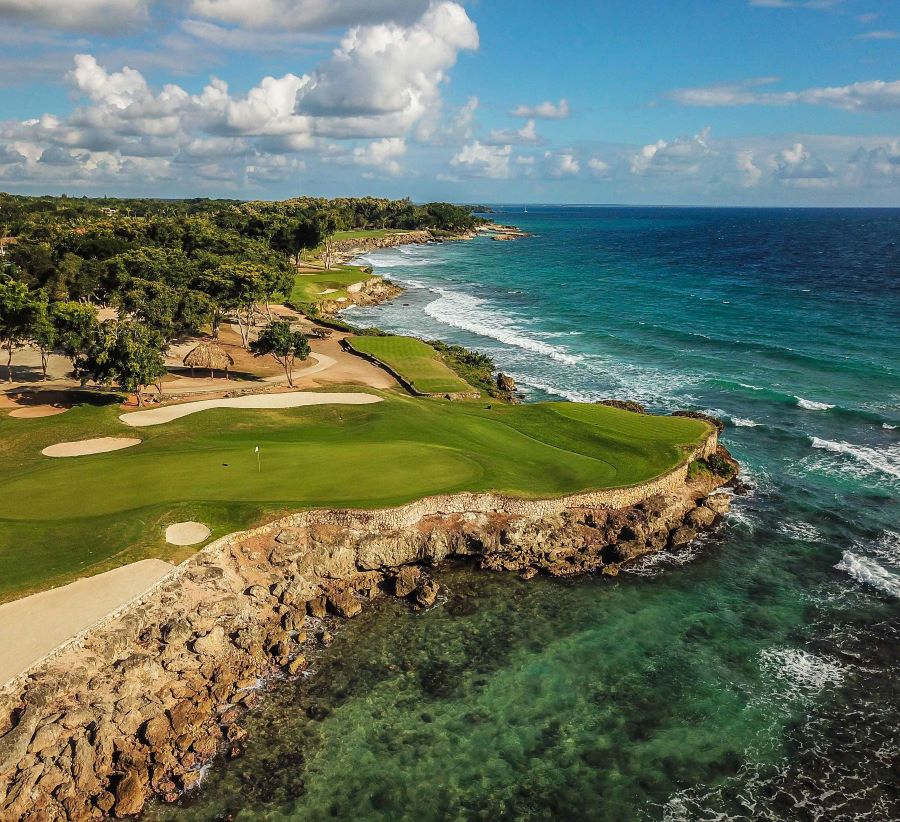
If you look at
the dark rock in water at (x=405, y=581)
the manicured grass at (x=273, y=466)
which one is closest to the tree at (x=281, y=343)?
the manicured grass at (x=273, y=466)

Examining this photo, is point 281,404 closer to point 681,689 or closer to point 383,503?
point 383,503

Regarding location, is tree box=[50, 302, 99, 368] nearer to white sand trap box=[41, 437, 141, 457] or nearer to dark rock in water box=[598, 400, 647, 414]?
white sand trap box=[41, 437, 141, 457]

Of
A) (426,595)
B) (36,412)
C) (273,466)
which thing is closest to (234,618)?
(426,595)

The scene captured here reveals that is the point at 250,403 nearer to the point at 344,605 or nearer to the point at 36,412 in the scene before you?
the point at 36,412

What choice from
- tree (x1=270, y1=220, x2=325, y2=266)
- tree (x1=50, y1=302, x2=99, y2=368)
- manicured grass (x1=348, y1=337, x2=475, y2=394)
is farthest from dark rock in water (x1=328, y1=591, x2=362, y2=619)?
tree (x1=270, y1=220, x2=325, y2=266)

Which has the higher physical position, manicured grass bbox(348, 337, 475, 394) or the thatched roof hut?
the thatched roof hut

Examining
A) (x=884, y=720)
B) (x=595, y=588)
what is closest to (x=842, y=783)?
(x=884, y=720)
